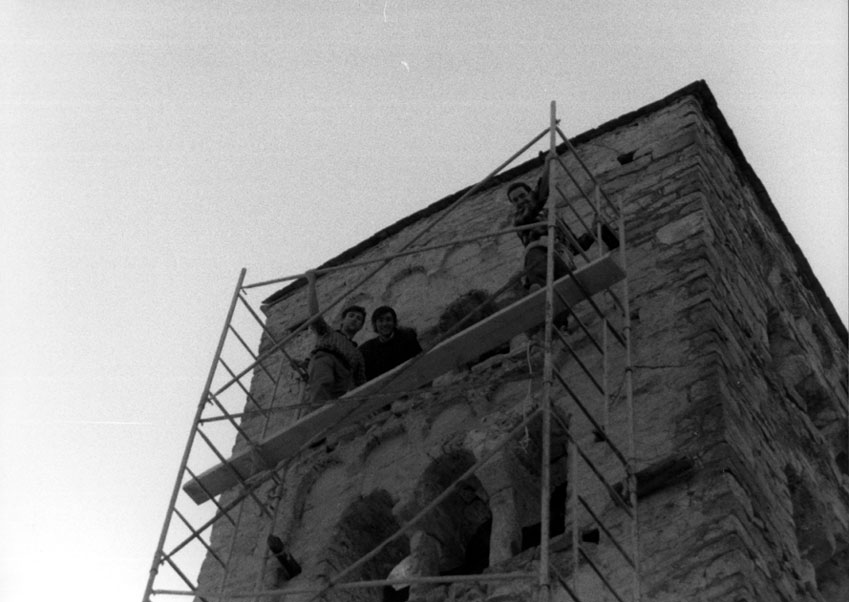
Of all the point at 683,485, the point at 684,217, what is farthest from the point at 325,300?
the point at 683,485

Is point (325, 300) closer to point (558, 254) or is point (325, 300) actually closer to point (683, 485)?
point (558, 254)

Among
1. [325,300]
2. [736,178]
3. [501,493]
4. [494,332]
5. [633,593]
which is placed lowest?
[633,593]

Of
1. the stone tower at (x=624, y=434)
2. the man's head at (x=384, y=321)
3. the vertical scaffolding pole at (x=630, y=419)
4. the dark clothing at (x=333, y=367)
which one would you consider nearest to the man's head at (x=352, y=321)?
the man's head at (x=384, y=321)

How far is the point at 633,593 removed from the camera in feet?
30.6

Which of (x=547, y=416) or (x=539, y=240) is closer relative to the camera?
(x=547, y=416)

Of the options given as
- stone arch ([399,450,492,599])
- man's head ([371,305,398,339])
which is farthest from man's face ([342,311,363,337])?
stone arch ([399,450,492,599])

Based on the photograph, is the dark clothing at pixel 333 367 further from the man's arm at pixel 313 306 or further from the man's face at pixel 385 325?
the man's face at pixel 385 325

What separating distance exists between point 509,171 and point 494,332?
4144 millimetres

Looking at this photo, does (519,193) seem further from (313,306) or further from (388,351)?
(313,306)

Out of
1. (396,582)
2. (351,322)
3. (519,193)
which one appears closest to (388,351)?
(351,322)

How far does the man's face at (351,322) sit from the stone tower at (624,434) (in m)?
0.66

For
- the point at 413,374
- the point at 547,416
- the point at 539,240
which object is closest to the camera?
the point at 547,416

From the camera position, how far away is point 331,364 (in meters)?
12.8

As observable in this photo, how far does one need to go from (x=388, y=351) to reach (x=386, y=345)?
2.8 inches
